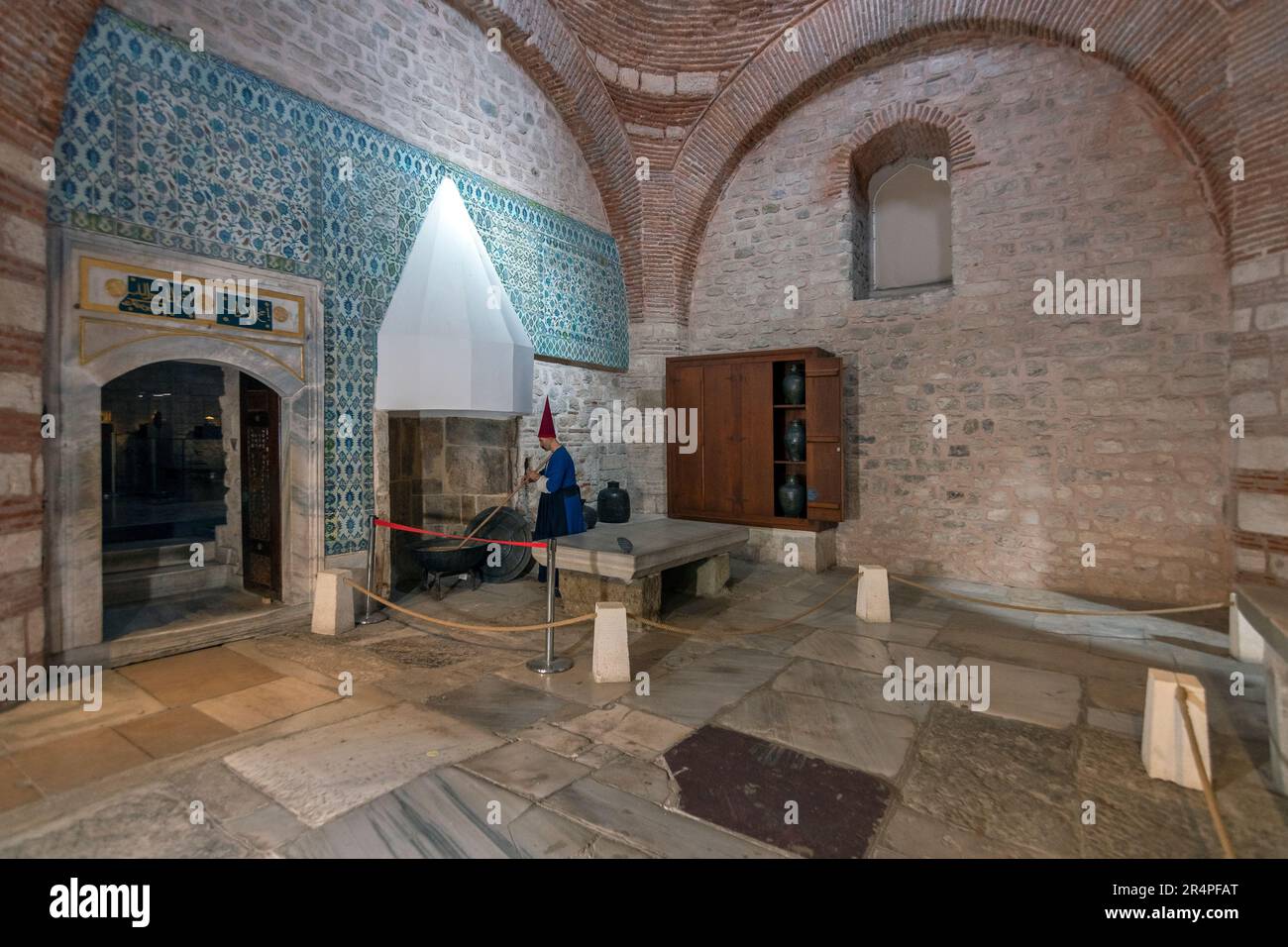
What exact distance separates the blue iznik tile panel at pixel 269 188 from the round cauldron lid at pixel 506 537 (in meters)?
1.23

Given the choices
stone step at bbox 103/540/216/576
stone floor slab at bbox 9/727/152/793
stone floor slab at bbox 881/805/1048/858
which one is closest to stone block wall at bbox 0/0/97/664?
stone floor slab at bbox 9/727/152/793

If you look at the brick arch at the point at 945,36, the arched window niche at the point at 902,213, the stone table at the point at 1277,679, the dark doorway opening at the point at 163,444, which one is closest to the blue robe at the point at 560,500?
the brick arch at the point at 945,36

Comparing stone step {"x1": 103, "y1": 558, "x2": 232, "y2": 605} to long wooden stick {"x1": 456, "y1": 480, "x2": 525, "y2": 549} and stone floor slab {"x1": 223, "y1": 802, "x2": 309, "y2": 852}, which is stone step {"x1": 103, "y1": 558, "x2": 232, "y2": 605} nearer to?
long wooden stick {"x1": 456, "y1": 480, "x2": 525, "y2": 549}

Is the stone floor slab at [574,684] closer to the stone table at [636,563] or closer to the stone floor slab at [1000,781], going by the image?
the stone table at [636,563]

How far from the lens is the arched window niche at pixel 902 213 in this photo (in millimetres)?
7062

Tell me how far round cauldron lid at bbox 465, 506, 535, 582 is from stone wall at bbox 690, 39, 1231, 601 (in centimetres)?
359

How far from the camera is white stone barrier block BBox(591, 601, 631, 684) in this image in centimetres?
379

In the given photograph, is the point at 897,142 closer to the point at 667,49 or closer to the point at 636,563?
the point at 667,49

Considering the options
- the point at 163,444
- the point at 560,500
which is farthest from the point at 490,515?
the point at 163,444

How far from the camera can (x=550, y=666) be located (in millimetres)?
3932

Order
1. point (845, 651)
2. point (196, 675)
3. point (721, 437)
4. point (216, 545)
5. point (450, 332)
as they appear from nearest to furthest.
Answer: point (196, 675), point (845, 651), point (450, 332), point (216, 545), point (721, 437)

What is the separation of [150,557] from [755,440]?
5.91 meters
